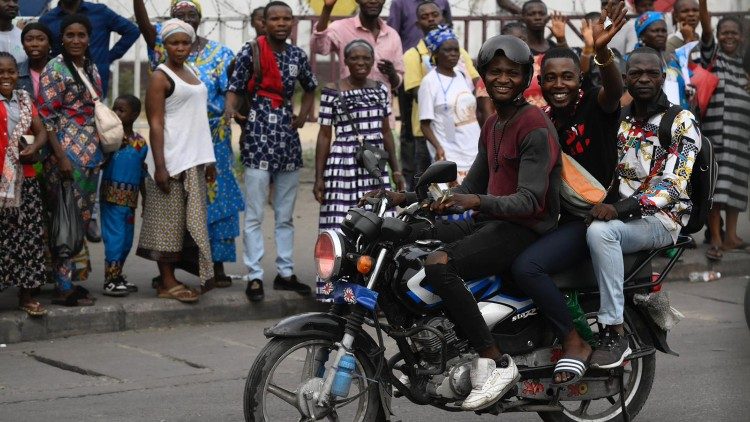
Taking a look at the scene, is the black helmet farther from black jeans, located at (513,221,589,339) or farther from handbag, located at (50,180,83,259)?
handbag, located at (50,180,83,259)

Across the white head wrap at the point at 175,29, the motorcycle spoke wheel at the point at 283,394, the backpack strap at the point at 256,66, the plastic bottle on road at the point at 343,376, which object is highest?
the white head wrap at the point at 175,29

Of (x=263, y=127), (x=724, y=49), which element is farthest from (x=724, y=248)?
(x=263, y=127)

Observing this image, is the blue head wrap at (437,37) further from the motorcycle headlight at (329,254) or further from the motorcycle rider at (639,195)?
the motorcycle headlight at (329,254)

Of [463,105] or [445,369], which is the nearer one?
[445,369]

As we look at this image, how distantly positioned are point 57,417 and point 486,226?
2.24m

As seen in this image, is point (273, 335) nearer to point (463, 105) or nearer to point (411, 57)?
point (463, 105)

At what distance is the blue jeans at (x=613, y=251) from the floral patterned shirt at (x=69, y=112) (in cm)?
379

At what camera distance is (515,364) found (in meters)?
5.16

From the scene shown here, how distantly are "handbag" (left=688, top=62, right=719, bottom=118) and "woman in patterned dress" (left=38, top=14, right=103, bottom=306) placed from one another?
4.96 m

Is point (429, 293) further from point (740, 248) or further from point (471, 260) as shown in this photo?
point (740, 248)

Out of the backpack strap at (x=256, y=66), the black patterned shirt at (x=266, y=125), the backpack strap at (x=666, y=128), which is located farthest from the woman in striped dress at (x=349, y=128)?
the backpack strap at (x=666, y=128)

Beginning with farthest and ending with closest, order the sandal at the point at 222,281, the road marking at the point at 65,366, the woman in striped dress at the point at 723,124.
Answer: the woman in striped dress at the point at 723,124
the sandal at the point at 222,281
the road marking at the point at 65,366

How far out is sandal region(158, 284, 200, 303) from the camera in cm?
814

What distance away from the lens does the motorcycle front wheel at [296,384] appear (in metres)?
4.90
